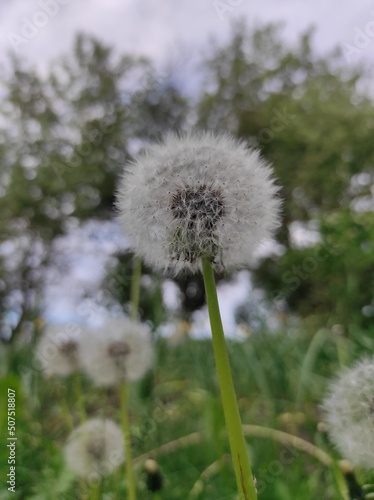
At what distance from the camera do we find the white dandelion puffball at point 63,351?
151cm

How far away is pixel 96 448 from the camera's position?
1208 millimetres

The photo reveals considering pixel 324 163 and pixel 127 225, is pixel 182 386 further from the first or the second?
pixel 324 163

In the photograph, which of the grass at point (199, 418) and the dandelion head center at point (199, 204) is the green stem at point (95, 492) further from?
the dandelion head center at point (199, 204)

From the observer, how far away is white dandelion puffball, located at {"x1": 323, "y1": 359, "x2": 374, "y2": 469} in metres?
0.71

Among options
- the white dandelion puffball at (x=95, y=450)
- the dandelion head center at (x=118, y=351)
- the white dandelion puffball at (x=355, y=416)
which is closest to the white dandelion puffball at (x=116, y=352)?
the dandelion head center at (x=118, y=351)

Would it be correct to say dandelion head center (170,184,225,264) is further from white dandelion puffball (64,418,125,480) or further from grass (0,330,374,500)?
white dandelion puffball (64,418,125,480)

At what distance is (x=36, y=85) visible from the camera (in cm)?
1562

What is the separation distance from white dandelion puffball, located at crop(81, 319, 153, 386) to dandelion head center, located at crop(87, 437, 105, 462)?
0.40 feet

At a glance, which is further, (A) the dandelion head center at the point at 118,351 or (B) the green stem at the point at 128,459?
(A) the dandelion head center at the point at 118,351

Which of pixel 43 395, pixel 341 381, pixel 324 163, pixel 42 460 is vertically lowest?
pixel 341 381

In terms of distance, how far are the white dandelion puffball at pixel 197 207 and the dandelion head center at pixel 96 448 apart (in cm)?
70

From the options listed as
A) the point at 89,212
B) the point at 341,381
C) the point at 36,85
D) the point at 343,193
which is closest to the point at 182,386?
the point at 341,381

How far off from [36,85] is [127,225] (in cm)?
1618

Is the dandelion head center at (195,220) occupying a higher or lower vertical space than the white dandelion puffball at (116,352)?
lower
